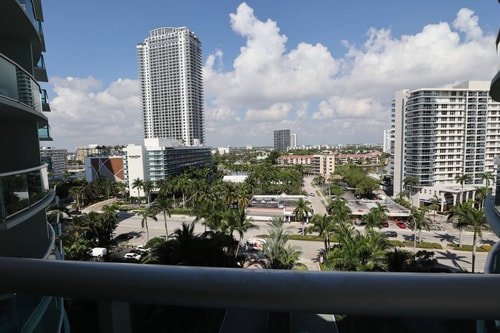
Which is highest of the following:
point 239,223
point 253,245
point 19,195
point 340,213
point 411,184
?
point 19,195

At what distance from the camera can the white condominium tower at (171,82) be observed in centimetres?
9525

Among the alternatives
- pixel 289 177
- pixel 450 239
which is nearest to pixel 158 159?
A: pixel 289 177

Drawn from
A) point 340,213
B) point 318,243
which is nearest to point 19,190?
point 340,213

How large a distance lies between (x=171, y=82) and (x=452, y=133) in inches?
3171

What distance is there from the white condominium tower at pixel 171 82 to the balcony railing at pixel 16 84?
292ft

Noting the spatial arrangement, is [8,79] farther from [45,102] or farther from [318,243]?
[318,243]

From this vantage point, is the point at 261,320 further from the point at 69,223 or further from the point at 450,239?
the point at 450,239

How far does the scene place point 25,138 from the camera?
8.52 m

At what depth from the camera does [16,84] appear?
20.6ft

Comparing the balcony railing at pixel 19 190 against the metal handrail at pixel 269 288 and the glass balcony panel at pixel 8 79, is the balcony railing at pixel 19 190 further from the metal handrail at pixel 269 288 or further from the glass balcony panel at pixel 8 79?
the metal handrail at pixel 269 288

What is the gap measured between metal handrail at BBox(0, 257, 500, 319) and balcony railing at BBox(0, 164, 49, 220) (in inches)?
232

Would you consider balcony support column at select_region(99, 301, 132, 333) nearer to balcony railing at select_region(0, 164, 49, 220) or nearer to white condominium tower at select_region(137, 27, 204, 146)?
balcony railing at select_region(0, 164, 49, 220)

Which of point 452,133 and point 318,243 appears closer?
point 318,243

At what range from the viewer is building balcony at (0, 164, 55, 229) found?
18.2ft
